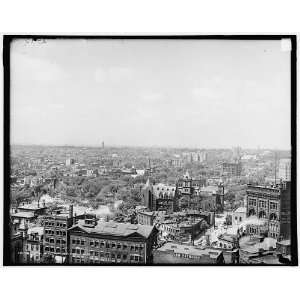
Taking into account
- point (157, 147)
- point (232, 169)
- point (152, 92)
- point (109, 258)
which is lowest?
point (109, 258)

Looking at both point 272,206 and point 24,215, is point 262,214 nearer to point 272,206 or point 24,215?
point 272,206

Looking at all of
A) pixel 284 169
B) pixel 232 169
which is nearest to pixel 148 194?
pixel 232 169

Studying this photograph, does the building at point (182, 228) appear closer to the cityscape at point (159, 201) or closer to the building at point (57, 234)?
the cityscape at point (159, 201)

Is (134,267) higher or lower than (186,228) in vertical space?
lower

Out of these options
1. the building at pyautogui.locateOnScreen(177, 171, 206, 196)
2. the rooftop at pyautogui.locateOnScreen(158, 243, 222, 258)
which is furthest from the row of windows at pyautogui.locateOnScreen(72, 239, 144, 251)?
the building at pyautogui.locateOnScreen(177, 171, 206, 196)
